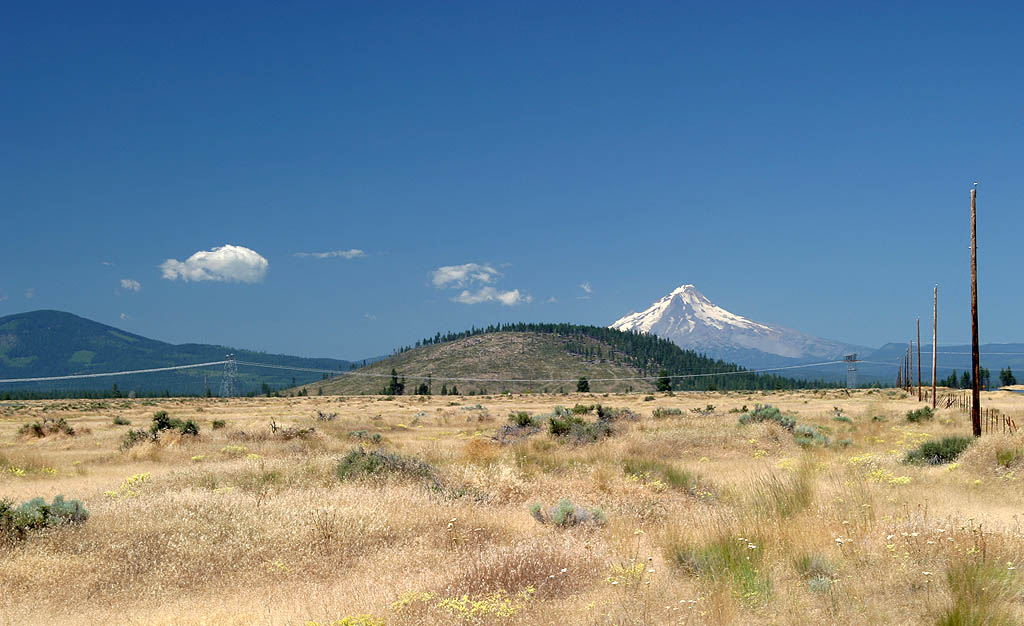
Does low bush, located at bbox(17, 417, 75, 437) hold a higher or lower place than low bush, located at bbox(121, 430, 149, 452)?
lower

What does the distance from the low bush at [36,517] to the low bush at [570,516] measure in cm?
784

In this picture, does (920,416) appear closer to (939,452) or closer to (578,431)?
(939,452)

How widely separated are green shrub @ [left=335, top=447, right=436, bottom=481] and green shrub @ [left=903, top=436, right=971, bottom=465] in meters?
13.6

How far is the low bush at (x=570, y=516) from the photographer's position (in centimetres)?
1089

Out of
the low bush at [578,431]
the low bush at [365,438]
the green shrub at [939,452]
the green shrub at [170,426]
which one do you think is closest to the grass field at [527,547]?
the green shrub at [939,452]

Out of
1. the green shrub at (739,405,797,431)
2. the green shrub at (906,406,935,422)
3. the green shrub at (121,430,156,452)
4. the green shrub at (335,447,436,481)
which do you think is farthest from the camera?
the green shrub at (906,406,935,422)

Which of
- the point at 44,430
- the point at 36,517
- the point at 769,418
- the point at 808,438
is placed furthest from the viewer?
the point at 44,430

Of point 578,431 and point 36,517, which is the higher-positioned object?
point 36,517

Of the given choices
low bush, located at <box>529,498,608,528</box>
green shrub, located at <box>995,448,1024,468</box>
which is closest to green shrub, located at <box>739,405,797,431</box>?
green shrub, located at <box>995,448,1024,468</box>

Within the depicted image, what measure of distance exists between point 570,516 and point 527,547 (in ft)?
8.96

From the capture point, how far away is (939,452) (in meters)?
17.9

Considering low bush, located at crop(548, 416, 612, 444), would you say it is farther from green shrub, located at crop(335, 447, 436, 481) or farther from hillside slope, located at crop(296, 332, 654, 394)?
hillside slope, located at crop(296, 332, 654, 394)

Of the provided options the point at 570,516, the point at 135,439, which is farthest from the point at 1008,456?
the point at 135,439

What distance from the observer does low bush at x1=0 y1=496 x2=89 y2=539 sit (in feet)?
31.9
